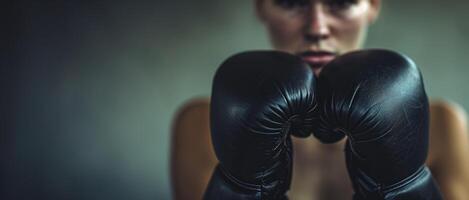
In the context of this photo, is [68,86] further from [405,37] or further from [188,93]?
[405,37]

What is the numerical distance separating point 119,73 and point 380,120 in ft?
4.09

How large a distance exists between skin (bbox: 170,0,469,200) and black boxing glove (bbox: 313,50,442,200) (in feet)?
1.01

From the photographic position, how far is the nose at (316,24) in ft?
3.36

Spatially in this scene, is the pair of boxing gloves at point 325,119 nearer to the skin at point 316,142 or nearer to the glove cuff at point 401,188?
the glove cuff at point 401,188

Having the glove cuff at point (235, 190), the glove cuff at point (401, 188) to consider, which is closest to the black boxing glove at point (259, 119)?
the glove cuff at point (235, 190)

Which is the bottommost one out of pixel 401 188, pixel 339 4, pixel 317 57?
pixel 401 188

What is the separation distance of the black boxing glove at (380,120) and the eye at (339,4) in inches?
12.7

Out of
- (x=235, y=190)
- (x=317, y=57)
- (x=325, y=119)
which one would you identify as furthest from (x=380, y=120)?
(x=317, y=57)

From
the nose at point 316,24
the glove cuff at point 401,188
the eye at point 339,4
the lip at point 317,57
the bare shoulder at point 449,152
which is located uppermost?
the eye at point 339,4

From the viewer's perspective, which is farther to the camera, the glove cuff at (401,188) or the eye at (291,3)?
the eye at (291,3)

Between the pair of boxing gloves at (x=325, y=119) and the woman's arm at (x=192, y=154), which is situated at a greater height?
the pair of boxing gloves at (x=325, y=119)

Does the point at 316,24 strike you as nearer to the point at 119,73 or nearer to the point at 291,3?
the point at 291,3

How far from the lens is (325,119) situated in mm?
712

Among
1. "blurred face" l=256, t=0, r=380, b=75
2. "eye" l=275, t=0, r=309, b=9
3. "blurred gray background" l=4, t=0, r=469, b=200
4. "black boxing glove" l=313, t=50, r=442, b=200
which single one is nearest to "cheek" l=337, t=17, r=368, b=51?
"blurred face" l=256, t=0, r=380, b=75
